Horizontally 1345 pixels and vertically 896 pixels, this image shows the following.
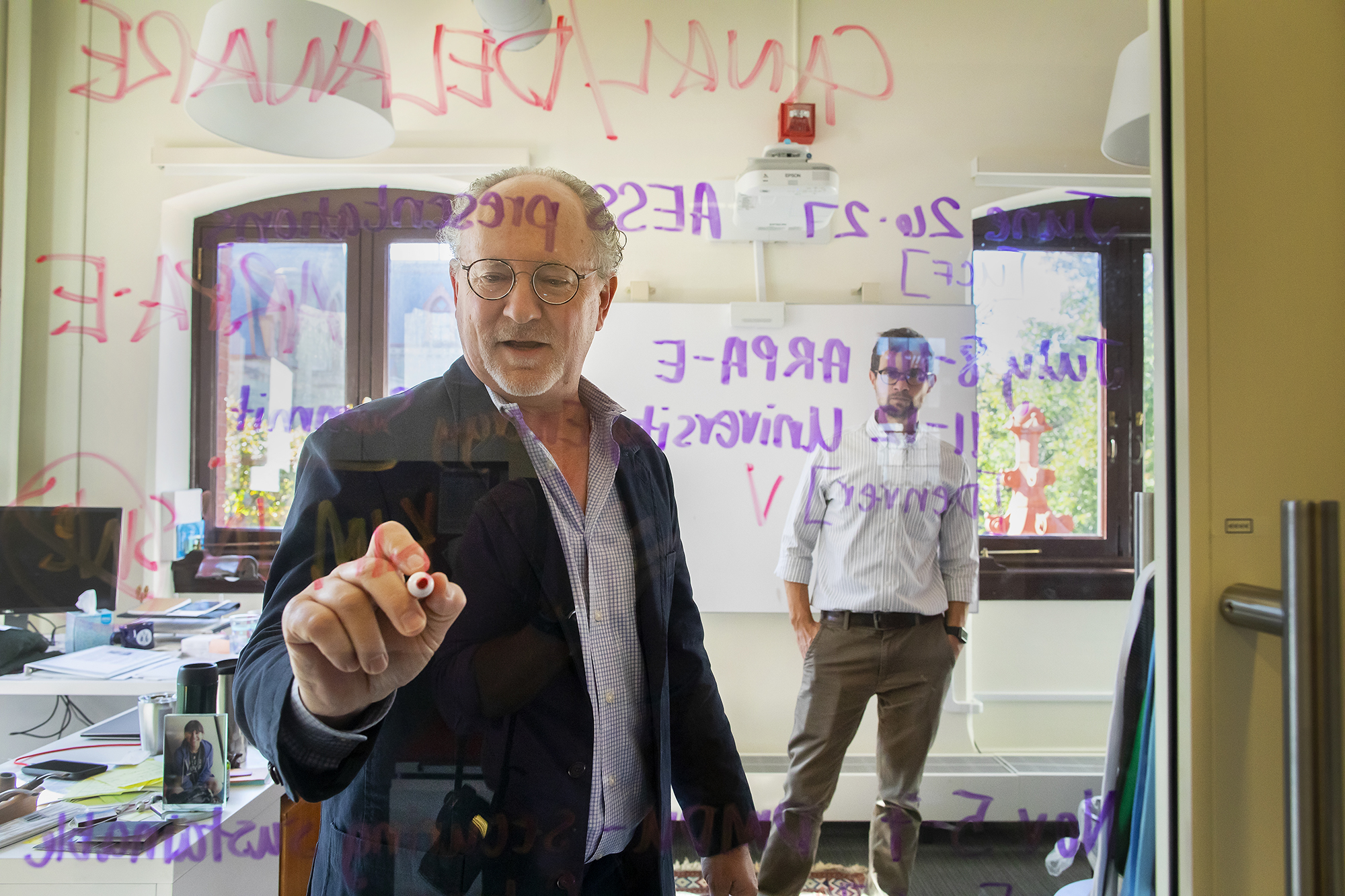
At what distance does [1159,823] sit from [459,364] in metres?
0.88

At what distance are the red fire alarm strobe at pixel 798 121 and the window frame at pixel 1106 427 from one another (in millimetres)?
278

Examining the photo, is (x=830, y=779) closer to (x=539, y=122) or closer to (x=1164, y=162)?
(x=1164, y=162)

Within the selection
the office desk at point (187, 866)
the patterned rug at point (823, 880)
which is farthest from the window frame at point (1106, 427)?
the office desk at point (187, 866)

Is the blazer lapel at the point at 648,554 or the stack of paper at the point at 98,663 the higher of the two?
the blazer lapel at the point at 648,554

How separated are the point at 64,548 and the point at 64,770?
584 mm

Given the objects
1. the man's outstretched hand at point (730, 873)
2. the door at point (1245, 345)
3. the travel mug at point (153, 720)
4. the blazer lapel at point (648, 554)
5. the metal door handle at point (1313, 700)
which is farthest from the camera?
the travel mug at point (153, 720)

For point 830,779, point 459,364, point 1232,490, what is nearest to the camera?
point 1232,490

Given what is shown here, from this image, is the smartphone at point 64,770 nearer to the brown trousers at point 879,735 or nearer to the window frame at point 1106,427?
the brown trousers at point 879,735

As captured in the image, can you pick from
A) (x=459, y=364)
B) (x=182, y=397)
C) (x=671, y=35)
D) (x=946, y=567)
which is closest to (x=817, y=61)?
(x=671, y=35)

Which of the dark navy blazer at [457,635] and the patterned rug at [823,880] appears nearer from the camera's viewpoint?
the dark navy blazer at [457,635]

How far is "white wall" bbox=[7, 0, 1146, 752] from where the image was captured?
31.3 inches

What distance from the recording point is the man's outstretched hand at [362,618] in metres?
0.52

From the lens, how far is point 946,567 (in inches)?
35.9

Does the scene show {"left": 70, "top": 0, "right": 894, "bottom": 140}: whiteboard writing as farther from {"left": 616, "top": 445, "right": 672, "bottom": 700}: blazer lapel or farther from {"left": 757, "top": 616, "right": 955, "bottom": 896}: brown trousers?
{"left": 757, "top": 616, "right": 955, "bottom": 896}: brown trousers
